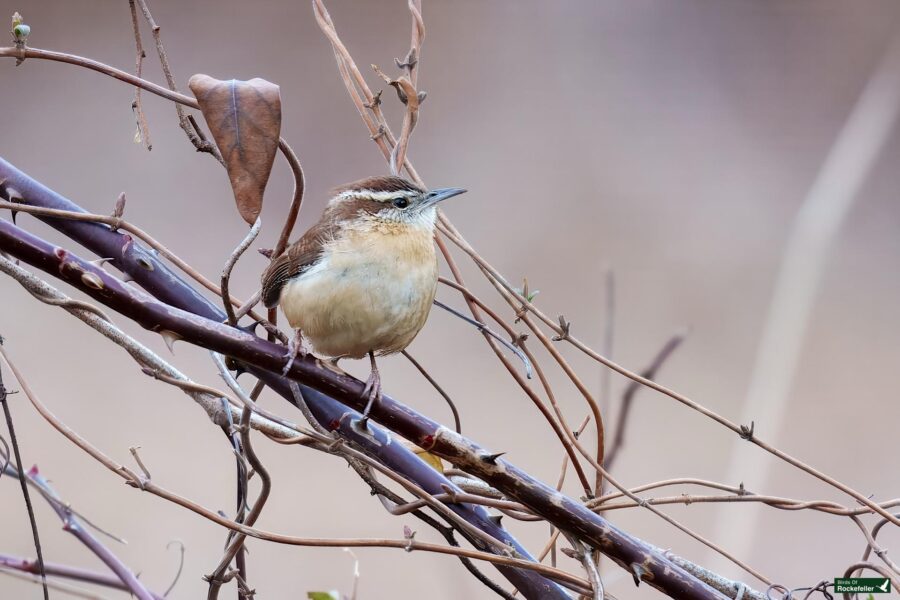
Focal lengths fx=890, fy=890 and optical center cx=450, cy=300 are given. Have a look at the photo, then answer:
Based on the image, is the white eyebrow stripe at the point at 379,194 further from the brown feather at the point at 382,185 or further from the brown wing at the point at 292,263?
the brown wing at the point at 292,263

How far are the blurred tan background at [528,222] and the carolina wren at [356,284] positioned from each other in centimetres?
A: 167

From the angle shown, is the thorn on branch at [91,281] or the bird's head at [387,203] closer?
the thorn on branch at [91,281]

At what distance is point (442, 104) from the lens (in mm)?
4352

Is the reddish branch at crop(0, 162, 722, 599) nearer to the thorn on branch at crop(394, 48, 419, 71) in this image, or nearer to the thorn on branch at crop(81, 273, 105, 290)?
the thorn on branch at crop(81, 273, 105, 290)

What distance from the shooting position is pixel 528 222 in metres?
4.20

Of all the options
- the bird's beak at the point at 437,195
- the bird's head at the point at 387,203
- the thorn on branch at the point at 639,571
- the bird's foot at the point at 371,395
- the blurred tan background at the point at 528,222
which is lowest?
the thorn on branch at the point at 639,571

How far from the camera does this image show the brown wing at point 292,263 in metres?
1.58

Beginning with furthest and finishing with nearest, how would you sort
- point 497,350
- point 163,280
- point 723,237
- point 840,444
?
1. point 723,237
2. point 840,444
3. point 497,350
4. point 163,280

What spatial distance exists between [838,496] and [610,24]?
2.54 meters

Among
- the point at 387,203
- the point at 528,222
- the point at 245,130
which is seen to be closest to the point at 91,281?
the point at 245,130

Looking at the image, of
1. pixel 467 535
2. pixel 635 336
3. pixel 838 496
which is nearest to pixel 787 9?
pixel 635 336

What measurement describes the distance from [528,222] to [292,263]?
2.70 metres

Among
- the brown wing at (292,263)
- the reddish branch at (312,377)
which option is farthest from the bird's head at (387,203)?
the reddish branch at (312,377)

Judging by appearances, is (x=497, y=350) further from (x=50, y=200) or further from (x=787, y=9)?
(x=787, y=9)
